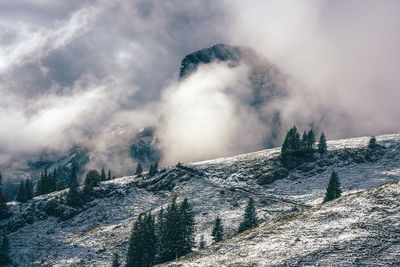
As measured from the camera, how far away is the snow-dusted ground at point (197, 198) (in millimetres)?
80375

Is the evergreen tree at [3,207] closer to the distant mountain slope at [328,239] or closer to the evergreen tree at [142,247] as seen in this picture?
the evergreen tree at [142,247]

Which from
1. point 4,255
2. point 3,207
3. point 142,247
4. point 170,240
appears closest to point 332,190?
point 170,240

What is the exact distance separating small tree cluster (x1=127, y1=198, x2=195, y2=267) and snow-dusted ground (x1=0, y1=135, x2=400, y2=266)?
48.2 ft

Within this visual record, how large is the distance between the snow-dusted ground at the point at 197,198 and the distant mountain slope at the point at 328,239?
30.3 m

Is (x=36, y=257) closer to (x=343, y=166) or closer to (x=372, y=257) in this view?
(x=372, y=257)

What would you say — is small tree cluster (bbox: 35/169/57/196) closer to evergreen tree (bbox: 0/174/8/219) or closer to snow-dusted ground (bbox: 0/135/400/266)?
snow-dusted ground (bbox: 0/135/400/266)

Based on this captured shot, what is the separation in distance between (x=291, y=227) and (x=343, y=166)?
248 ft

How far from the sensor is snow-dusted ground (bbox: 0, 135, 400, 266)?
80.4 metres

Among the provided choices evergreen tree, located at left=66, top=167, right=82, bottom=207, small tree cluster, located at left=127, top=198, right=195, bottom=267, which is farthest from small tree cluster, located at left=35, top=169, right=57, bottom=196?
small tree cluster, located at left=127, top=198, right=195, bottom=267

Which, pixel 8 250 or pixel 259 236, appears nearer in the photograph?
pixel 259 236

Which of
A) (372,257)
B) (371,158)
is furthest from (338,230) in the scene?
(371,158)

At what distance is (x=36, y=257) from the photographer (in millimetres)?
77688

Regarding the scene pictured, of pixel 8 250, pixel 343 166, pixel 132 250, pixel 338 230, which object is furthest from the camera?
pixel 343 166

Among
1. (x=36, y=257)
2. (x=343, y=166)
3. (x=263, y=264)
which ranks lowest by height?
(x=36, y=257)
